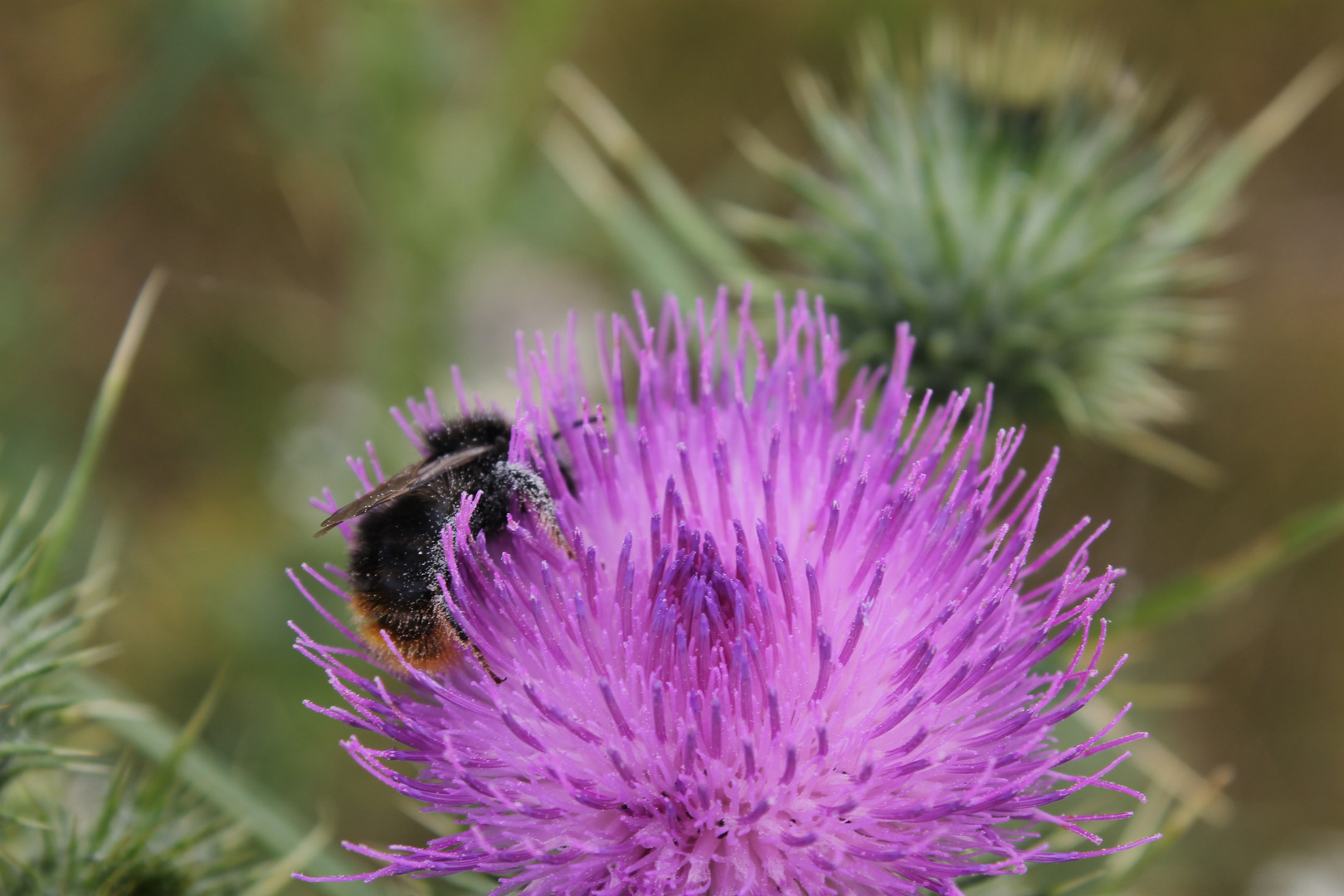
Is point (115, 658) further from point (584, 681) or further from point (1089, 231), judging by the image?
point (1089, 231)

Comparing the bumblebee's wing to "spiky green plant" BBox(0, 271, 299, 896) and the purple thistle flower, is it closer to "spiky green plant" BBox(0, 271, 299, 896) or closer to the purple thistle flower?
the purple thistle flower

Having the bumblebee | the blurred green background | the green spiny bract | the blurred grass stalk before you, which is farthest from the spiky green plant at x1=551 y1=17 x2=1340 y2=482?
the blurred grass stalk

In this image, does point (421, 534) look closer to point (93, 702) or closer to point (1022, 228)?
point (93, 702)

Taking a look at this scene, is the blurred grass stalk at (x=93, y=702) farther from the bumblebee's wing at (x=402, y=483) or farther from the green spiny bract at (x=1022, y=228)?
the green spiny bract at (x=1022, y=228)

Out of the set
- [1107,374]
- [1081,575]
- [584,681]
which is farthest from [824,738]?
[1107,374]

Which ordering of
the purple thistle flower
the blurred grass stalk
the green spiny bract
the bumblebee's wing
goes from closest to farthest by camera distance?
the purple thistle flower < the bumblebee's wing < the blurred grass stalk < the green spiny bract

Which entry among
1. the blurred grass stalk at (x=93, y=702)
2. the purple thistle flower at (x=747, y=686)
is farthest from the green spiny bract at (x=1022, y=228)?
the blurred grass stalk at (x=93, y=702)
